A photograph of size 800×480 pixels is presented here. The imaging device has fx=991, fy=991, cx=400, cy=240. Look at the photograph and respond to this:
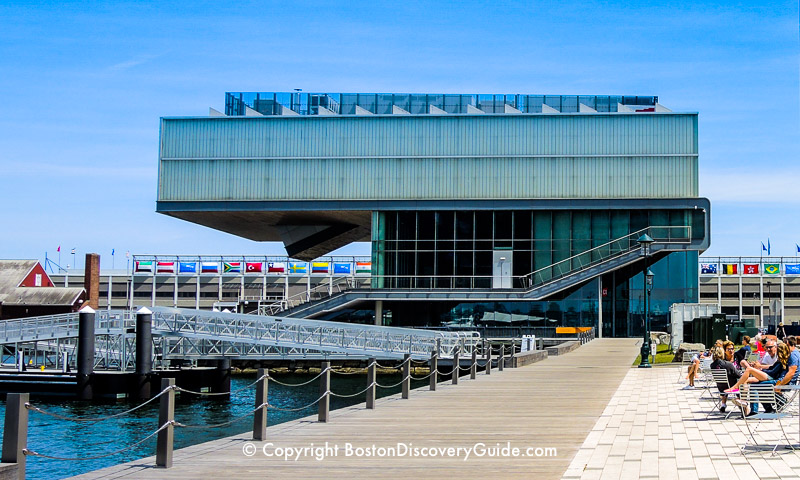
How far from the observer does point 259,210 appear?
240ft

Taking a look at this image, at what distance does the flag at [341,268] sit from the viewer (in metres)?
137

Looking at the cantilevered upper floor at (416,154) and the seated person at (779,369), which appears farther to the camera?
the cantilevered upper floor at (416,154)

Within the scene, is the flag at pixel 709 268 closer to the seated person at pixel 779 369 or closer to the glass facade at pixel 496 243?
the glass facade at pixel 496 243

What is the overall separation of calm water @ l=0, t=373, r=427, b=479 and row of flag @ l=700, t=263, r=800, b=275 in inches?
3768

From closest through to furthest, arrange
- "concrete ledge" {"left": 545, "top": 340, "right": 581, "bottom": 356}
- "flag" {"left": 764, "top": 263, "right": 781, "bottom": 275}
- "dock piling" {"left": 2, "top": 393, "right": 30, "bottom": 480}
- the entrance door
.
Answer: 1. "dock piling" {"left": 2, "top": 393, "right": 30, "bottom": 480}
2. "concrete ledge" {"left": 545, "top": 340, "right": 581, "bottom": 356}
3. the entrance door
4. "flag" {"left": 764, "top": 263, "right": 781, "bottom": 275}

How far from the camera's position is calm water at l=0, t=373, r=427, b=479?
26.9 meters

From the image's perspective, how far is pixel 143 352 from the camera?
149ft

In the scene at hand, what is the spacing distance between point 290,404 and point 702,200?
3832 cm

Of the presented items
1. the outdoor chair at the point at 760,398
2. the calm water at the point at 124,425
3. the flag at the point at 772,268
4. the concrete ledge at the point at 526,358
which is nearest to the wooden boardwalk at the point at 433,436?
the outdoor chair at the point at 760,398

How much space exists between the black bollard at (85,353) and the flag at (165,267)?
319 ft

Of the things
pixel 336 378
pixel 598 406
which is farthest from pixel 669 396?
pixel 336 378

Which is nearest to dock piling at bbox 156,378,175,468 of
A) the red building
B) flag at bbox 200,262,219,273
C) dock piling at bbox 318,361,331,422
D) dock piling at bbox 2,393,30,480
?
dock piling at bbox 2,393,30,480

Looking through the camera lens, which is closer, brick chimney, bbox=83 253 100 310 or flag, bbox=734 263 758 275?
brick chimney, bbox=83 253 100 310

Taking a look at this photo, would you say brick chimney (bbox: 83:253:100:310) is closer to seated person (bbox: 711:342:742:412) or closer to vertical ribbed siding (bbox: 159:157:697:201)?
vertical ribbed siding (bbox: 159:157:697:201)
